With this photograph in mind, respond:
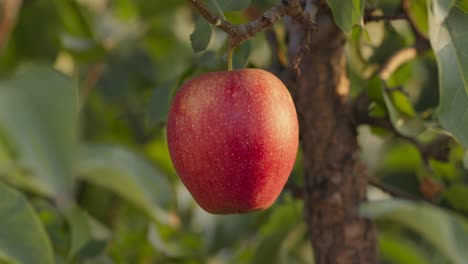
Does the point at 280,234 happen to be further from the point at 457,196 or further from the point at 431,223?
the point at 431,223

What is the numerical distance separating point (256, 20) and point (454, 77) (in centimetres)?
19

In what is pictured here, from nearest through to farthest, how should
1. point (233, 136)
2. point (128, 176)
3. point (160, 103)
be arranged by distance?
point (233, 136)
point (160, 103)
point (128, 176)

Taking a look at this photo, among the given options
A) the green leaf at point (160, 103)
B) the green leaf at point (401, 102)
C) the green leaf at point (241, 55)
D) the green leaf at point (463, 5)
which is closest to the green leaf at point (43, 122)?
the green leaf at point (160, 103)

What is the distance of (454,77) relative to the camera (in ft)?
2.65

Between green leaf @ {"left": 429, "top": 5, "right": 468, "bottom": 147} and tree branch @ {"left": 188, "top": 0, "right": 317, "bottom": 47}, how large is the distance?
12 centimetres

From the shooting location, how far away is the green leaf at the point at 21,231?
99 cm

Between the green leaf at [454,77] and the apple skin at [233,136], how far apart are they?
0.14 meters

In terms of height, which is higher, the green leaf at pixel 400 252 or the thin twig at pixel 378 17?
the thin twig at pixel 378 17

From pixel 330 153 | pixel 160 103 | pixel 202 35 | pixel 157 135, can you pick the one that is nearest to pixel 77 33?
pixel 157 135

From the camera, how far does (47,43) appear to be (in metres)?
2.00

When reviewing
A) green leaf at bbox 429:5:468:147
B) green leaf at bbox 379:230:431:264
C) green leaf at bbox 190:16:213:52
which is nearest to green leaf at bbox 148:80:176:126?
green leaf at bbox 190:16:213:52

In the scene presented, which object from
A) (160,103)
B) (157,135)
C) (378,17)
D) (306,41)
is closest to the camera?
(306,41)

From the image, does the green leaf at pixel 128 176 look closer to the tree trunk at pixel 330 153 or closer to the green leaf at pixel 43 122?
the green leaf at pixel 43 122

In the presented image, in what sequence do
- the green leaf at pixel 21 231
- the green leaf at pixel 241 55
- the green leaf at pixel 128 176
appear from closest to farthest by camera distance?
the green leaf at pixel 241 55, the green leaf at pixel 21 231, the green leaf at pixel 128 176
